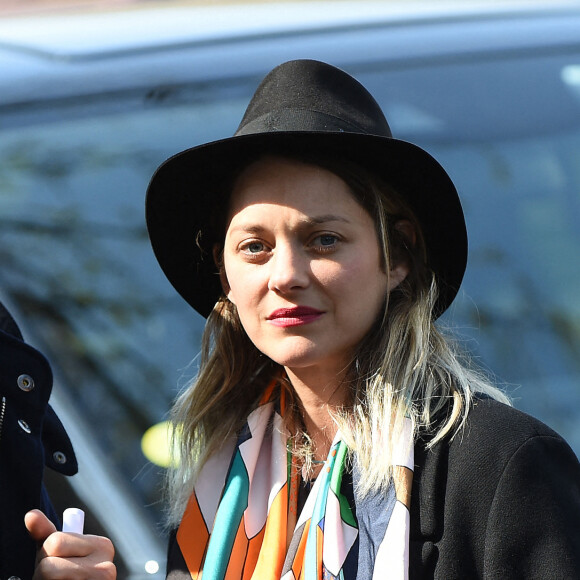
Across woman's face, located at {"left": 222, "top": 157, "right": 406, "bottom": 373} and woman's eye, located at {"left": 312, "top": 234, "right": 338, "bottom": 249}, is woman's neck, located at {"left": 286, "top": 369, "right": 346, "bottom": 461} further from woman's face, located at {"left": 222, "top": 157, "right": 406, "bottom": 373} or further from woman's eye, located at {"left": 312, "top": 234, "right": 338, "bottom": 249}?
woman's eye, located at {"left": 312, "top": 234, "right": 338, "bottom": 249}

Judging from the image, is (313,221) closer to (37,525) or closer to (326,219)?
(326,219)

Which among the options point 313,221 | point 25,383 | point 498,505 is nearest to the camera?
point 498,505

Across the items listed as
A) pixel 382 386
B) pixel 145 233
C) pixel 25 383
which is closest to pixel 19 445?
pixel 25 383

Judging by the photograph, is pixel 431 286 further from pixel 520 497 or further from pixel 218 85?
pixel 218 85

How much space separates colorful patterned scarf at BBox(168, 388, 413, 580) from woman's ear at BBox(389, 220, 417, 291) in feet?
1.11

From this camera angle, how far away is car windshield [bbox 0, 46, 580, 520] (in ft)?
9.59

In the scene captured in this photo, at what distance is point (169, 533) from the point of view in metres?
2.47

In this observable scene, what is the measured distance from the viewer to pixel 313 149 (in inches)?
87.6

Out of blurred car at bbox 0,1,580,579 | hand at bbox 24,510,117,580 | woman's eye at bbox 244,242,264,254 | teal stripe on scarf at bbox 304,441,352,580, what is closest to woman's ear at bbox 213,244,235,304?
woman's eye at bbox 244,242,264,254

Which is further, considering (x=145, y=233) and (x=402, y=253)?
(x=145, y=233)

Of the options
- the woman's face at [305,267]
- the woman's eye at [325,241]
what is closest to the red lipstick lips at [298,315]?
the woman's face at [305,267]

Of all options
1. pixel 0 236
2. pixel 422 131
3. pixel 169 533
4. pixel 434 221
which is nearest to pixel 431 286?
pixel 434 221

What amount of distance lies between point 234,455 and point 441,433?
1.67ft

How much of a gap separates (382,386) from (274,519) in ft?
1.08
